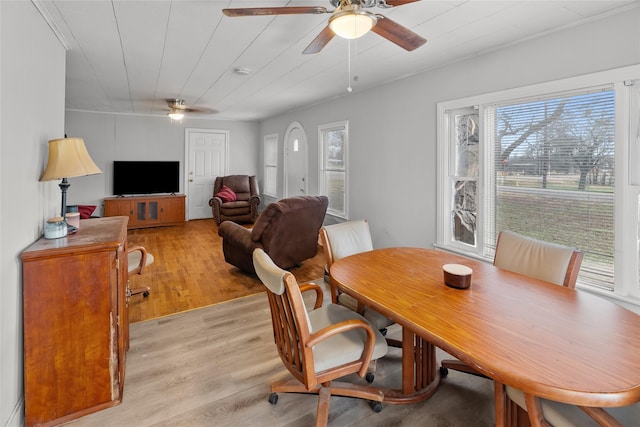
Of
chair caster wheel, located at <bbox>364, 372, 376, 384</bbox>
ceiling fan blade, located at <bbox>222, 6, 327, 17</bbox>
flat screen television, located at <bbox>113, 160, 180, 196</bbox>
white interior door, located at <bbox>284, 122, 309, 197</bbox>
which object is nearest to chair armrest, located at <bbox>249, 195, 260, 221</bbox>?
white interior door, located at <bbox>284, 122, 309, 197</bbox>

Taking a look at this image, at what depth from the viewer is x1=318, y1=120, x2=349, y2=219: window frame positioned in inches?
186

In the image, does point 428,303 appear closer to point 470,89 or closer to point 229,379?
point 229,379

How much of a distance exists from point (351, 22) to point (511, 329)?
153 centimetres

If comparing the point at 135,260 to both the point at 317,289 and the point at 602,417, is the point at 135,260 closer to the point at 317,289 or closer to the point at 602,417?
the point at 317,289

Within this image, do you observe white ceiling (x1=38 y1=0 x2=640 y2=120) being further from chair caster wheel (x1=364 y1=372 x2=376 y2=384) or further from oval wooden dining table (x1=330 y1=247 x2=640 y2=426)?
chair caster wheel (x1=364 y1=372 x2=376 y2=384)

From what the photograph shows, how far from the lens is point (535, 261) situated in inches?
77.5

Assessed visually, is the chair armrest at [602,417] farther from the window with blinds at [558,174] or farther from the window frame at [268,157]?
the window frame at [268,157]

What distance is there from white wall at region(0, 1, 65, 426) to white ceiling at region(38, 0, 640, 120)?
43 cm

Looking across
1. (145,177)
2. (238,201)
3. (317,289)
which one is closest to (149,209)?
(145,177)

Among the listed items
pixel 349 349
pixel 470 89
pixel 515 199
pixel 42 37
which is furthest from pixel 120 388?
pixel 470 89

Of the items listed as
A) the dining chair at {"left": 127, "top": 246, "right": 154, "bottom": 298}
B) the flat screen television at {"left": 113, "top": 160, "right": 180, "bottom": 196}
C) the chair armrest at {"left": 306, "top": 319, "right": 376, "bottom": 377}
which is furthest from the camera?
the flat screen television at {"left": 113, "top": 160, "right": 180, "bottom": 196}

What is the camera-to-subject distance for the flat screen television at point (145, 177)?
6.62 m

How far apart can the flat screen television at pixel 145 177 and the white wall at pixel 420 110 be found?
3623 millimetres

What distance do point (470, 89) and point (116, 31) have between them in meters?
3.09
